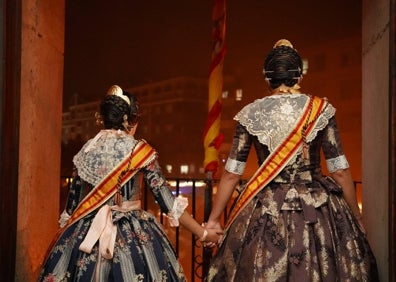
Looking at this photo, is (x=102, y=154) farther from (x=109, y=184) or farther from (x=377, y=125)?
(x=377, y=125)

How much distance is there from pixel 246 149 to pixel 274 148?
171 mm

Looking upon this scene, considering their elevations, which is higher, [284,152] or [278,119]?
[278,119]

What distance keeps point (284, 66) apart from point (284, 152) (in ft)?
1.41

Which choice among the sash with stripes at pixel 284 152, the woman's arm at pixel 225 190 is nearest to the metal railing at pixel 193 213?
the woman's arm at pixel 225 190

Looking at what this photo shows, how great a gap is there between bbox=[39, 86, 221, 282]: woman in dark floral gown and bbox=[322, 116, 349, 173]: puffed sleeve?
74 cm

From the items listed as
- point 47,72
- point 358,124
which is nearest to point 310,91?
point 358,124

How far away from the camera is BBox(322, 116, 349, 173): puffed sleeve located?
7.63 feet

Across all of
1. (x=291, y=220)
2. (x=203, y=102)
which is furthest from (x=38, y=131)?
(x=203, y=102)

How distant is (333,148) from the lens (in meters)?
2.33

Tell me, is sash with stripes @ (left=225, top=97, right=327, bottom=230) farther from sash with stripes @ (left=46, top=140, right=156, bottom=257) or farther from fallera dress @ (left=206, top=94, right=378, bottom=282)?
sash with stripes @ (left=46, top=140, right=156, bottom=257)

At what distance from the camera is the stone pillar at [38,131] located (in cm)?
261

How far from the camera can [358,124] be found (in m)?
7.43

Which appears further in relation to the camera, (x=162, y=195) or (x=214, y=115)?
(x=214, y=115)

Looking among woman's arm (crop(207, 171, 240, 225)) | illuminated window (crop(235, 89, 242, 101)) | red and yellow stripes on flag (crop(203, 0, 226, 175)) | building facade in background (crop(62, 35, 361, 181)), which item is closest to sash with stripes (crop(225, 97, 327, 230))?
woman's arm (crop(207, 171, 240, 225))
